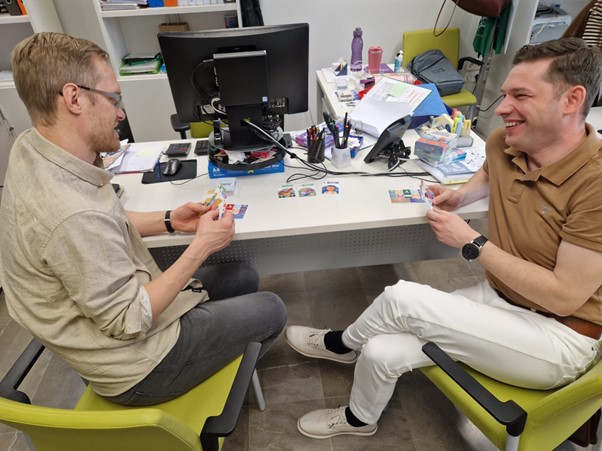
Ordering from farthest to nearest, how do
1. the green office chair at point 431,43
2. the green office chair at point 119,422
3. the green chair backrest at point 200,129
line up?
1. the green office chair at point 431,43
2. the green chair backrest at point 200,129
3. the green office chair at point 119,422

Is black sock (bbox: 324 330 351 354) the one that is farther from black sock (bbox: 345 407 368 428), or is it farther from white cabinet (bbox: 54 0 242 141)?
white cabinet (bbox: 54 0 242 141)

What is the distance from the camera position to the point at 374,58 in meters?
2.69

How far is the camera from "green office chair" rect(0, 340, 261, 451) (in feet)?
2.19

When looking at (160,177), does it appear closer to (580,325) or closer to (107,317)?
(107,317)

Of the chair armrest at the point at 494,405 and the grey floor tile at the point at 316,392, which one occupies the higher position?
the chair armrest at the point at 494,405

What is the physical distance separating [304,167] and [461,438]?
1.24 meters

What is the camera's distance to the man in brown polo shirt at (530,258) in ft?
3.43

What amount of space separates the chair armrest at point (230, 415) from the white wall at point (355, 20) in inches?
101

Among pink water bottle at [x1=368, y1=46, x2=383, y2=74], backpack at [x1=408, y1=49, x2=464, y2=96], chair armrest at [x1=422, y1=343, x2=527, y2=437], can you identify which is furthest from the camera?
backpack at [x1=408, y1=49, x2=464, y2=96]

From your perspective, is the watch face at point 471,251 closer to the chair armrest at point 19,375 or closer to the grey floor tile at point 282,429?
the grey floor tile at point 282,429

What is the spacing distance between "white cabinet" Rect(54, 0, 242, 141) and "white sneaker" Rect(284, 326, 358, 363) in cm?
224

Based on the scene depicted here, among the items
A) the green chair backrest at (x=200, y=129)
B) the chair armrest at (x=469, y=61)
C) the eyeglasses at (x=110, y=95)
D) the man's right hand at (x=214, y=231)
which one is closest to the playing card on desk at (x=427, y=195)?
the man's right hand at (x=214, y=231)

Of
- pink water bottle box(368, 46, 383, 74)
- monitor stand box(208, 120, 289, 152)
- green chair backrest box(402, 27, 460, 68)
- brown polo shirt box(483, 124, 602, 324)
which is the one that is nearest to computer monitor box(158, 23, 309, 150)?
monitor stand box(208, 120, 289, 152)

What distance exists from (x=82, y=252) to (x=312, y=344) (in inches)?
44.2
